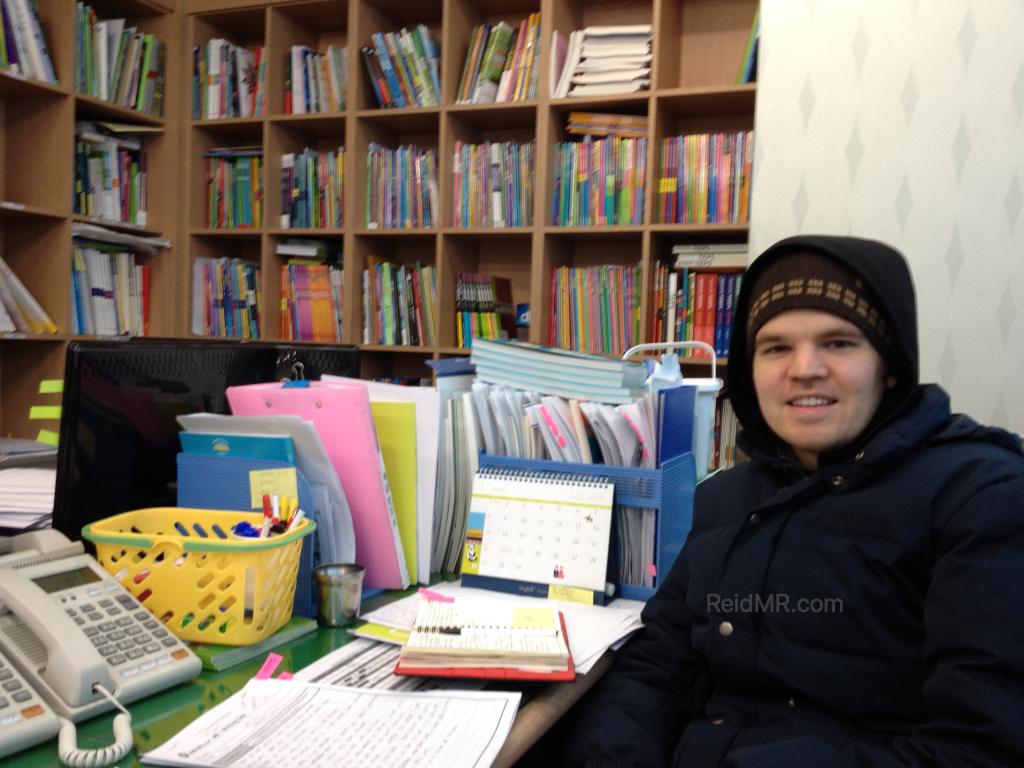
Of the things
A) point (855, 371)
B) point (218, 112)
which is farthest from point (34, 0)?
point (855, 371)

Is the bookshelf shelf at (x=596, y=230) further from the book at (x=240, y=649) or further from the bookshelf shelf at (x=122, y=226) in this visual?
the book at (x=240, y=649)

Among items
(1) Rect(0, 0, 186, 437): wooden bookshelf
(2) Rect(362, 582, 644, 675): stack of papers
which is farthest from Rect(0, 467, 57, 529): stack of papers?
(1) Rect(0, 0, 186, 437): wooden bookshelf

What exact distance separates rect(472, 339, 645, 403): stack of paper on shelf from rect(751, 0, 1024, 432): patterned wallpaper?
140cm

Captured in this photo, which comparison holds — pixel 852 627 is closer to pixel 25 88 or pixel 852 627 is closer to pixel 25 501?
pixel 25 501

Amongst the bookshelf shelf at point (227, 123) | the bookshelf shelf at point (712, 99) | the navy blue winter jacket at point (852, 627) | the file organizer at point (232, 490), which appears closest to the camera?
the navy blue winter jacket at point (852, 627)

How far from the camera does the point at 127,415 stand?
1.27 metres

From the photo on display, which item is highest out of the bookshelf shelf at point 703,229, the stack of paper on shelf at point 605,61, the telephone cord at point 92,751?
the stack of paper on shelf at point 605,61

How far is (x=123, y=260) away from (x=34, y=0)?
100 cm

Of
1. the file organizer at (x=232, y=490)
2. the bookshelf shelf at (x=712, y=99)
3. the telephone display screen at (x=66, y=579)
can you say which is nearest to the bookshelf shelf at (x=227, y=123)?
the bookshelf shelf at (x=712, y=99)

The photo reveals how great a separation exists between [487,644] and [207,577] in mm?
357

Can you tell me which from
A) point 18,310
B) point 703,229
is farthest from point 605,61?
point 18,310

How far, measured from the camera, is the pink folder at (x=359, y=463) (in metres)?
1.33

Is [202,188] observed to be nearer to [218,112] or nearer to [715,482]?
[218,112]

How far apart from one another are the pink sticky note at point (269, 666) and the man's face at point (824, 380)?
28.9 inches
